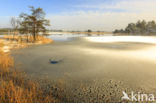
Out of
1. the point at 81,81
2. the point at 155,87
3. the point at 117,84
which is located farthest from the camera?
the point at 81,81

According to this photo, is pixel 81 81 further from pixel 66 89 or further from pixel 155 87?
pixel 155 87

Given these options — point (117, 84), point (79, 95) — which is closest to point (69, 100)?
point (79, 95)

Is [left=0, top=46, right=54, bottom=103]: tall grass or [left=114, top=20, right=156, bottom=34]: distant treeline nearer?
[left=0, top=46, right=54, bottom=103]: tall grass

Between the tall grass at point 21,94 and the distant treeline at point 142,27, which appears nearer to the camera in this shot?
the tall grass at point 21,94

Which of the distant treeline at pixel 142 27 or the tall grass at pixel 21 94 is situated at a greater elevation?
the distant treeline at pixel 142 27

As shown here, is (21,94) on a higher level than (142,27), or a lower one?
lower

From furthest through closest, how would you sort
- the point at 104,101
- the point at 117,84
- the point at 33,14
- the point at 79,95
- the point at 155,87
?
the point at 33,14, the point at 117,84, the point at 155,87, the point at 79,95, the point at 104,101

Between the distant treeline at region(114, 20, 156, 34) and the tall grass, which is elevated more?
the distant treeline at region(114, 20, 156, 34)

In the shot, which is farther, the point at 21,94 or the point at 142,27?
the point at 142,27

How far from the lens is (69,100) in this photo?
3.51 m

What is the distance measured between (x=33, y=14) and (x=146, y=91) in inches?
1104

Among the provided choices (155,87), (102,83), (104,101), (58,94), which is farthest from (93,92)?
(155,87)

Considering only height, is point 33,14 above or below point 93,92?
above

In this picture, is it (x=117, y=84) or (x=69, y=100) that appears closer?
(x=69, y=100)
